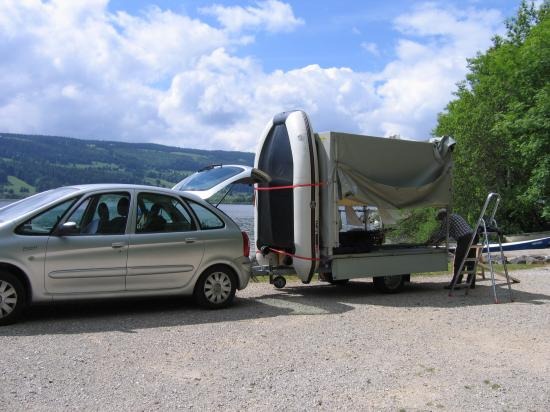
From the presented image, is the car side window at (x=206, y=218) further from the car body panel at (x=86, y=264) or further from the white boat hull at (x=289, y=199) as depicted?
the white boat hull at (x=289, y=199)

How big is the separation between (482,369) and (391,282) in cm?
514

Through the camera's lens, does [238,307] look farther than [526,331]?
Yes

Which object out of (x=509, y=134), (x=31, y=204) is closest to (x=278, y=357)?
(x=31, y=204)

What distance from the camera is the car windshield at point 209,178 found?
9930 millimetres

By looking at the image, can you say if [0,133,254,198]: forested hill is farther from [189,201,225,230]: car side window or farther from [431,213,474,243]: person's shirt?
[189,201,225,230]: car side window

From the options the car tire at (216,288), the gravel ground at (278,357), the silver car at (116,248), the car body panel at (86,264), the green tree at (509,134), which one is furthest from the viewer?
the green tree at (509,134)

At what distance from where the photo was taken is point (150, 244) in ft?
27.0

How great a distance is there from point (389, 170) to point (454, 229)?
1969 mm

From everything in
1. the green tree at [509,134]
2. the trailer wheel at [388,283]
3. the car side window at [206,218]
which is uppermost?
the green tree at [509,134]

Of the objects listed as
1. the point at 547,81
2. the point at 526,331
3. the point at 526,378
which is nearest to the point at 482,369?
the point at 526,378

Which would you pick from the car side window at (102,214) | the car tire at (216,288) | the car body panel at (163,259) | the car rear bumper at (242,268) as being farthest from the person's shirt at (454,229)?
the car side window at (102,214)

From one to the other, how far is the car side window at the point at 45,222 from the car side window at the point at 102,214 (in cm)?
14

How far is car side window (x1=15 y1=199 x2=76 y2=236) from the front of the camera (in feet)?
24.6

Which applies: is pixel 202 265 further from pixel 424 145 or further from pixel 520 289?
pixel 520 289
